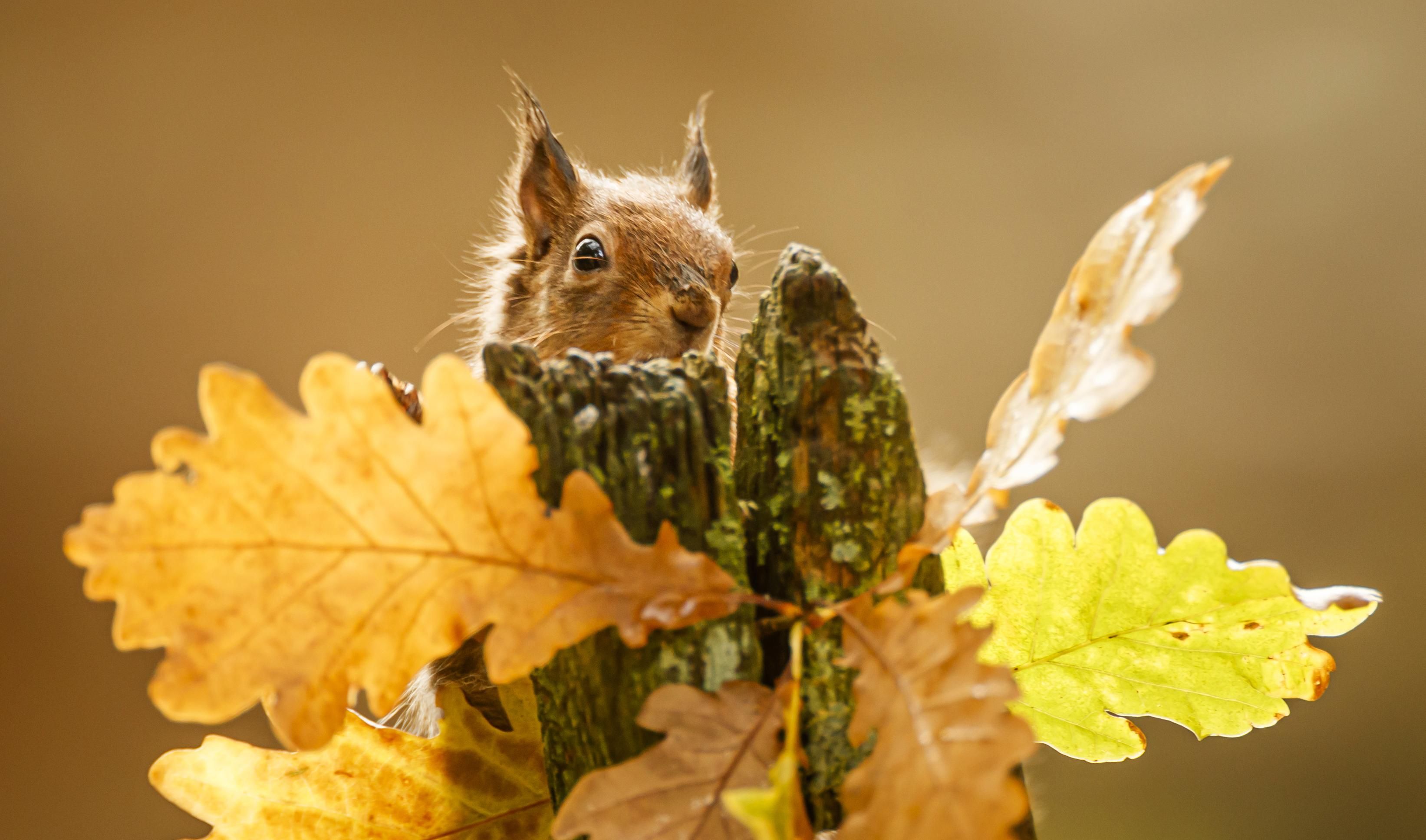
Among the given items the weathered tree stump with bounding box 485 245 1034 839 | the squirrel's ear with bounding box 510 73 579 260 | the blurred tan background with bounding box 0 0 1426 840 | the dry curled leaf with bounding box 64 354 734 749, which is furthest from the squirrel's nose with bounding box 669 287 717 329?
the blurred tan background with bounding box 0 0 1426 840

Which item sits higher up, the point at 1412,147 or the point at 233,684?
the point at 1412,147

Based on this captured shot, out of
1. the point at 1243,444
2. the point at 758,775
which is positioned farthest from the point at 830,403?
the point at 1243,444

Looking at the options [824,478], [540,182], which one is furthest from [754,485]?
[540,182]

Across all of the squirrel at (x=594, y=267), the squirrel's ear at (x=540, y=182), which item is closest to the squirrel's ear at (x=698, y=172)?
the squirrel at (x=594, y=267)

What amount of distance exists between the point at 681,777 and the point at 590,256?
66 cm

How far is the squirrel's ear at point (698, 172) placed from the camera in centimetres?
106

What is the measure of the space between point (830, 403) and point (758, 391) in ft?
0.12

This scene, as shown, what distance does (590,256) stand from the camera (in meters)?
0.89

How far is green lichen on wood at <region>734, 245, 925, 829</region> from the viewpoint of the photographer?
354 millimetres

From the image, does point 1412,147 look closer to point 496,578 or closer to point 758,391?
point 758,391

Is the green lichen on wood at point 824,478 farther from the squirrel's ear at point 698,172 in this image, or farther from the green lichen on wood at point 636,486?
the squirrel's ear at point 698,172

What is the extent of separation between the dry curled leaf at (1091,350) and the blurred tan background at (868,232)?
1524 millimetres

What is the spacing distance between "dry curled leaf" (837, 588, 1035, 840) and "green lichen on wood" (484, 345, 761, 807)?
7 centimetres

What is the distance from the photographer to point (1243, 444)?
206cm
